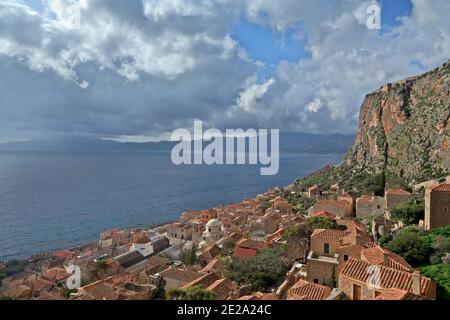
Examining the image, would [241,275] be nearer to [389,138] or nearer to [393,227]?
[393,227]

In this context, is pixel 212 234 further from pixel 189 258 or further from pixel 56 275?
pixel 56 275

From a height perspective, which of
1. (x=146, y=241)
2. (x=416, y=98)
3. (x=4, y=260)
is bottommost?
(x=4, y=260)

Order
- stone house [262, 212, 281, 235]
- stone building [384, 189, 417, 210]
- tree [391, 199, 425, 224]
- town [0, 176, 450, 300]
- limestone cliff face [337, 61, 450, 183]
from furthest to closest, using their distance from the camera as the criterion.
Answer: limestone cliff face [337, 61, 450, 183], stone house [262, 212, 281, 235], stone building [384, 189, 417, 210], tree [391, 199, 425, 224], town [0, 176, 450, 300]

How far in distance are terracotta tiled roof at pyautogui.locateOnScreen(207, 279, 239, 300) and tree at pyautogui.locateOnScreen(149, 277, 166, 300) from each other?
211 centimetres

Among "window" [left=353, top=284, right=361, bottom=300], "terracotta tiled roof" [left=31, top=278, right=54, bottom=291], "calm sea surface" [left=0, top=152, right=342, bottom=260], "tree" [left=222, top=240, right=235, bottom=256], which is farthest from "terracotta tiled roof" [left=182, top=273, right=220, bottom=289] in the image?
"calm sea surface" [left=0, top=152, right=342, bottom=260]

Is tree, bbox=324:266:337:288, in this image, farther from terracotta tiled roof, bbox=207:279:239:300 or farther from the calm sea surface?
the calm sea surface

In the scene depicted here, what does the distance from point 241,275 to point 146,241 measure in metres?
17.2

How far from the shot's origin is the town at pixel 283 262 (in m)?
9.00

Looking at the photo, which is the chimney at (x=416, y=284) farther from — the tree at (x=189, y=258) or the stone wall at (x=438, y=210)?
the tree at (x=189, y=258)

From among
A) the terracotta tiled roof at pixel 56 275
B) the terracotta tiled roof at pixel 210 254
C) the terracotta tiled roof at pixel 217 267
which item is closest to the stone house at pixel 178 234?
the terracotta tiled roof at pixel 210 254

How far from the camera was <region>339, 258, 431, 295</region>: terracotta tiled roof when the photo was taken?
25.8ft

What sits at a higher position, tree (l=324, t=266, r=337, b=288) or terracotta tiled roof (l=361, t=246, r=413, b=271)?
terracotta tiled roof (l=361, t=246, r=413, b=271)
